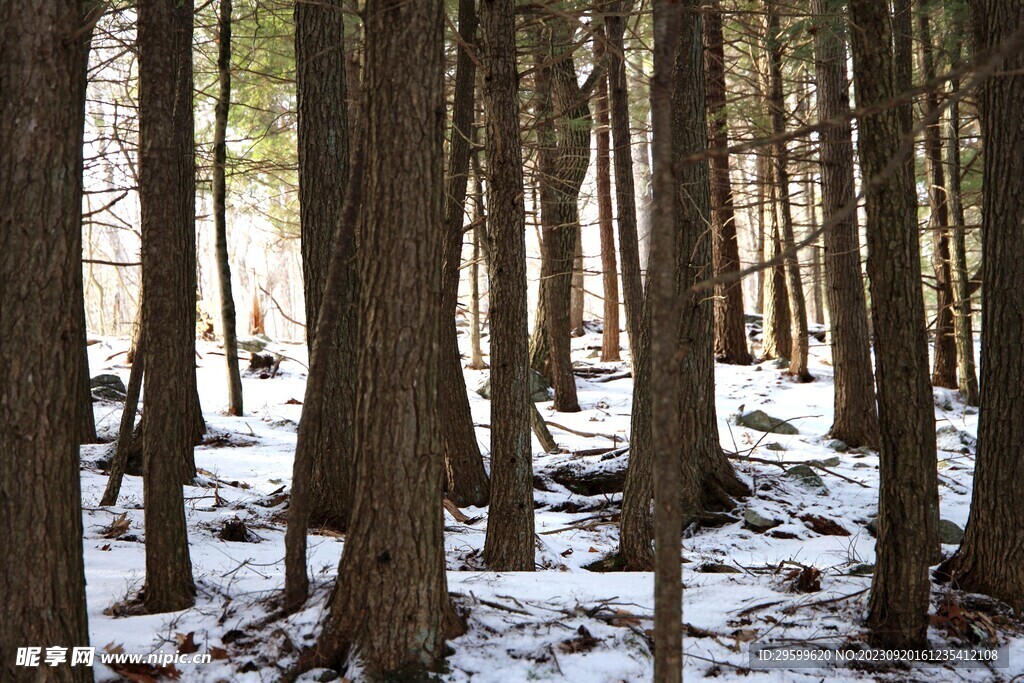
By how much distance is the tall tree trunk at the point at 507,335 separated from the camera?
5270 mm

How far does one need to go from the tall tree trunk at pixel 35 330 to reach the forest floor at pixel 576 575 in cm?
55

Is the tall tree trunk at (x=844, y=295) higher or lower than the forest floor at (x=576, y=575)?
higher

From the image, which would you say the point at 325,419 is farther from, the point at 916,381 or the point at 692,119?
the point at 916,381

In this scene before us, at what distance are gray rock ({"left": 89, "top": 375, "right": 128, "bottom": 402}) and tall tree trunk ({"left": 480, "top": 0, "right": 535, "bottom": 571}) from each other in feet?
25.5

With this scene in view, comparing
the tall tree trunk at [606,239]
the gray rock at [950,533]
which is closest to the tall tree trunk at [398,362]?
the gray rock at [950,533]

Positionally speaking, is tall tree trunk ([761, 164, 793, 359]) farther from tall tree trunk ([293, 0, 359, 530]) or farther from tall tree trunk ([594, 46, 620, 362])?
tall tree trunk ([293, 0, 359, 530])

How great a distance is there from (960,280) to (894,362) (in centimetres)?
990

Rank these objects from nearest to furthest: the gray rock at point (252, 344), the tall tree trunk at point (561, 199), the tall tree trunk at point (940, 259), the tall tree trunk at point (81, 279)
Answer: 1. the tall tree trunk at point (81, 279)
2. the tall tree trunk at point (561, 199)
3. the tall tree trunk at point (940, 259)
4. the gray rock at point (252, 344)

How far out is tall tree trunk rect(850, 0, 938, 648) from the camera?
3.63 metres

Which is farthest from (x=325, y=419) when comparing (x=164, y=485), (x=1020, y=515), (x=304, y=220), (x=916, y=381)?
(x=1020, y=515)

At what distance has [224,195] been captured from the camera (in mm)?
10469

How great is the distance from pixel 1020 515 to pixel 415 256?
3682 mm

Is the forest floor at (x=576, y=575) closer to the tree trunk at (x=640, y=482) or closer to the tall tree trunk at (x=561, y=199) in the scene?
the tree trunk at (x=640, y=482)

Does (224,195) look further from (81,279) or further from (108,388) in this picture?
(81,279)
